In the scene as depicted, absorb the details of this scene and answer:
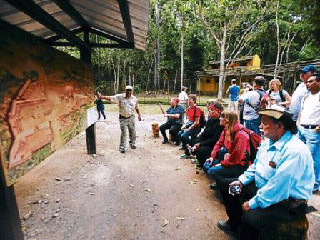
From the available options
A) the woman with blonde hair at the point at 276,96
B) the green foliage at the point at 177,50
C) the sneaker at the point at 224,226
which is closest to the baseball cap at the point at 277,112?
the sneaker at the point at 224,226

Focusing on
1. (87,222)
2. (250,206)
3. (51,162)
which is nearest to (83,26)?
(51,162)

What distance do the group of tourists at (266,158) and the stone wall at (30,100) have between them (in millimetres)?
2556

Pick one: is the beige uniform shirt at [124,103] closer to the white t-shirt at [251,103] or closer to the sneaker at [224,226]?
the white t-shirt at [251,103]

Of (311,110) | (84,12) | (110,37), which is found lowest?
(311,110)

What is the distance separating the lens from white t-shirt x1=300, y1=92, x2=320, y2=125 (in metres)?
4.10

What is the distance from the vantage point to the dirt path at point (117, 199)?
11.6 feet

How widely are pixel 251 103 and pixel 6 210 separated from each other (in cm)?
588

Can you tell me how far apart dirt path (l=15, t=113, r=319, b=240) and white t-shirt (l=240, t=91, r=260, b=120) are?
7.10 feet

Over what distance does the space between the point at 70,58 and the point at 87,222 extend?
3.00m

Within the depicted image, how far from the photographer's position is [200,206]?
4.27 m

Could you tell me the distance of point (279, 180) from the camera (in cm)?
232

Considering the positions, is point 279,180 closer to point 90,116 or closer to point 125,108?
point 90,116

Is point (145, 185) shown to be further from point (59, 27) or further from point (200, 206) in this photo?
point (59, 27)

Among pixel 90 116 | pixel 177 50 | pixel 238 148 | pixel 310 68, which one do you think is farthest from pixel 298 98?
pixel 177 50
